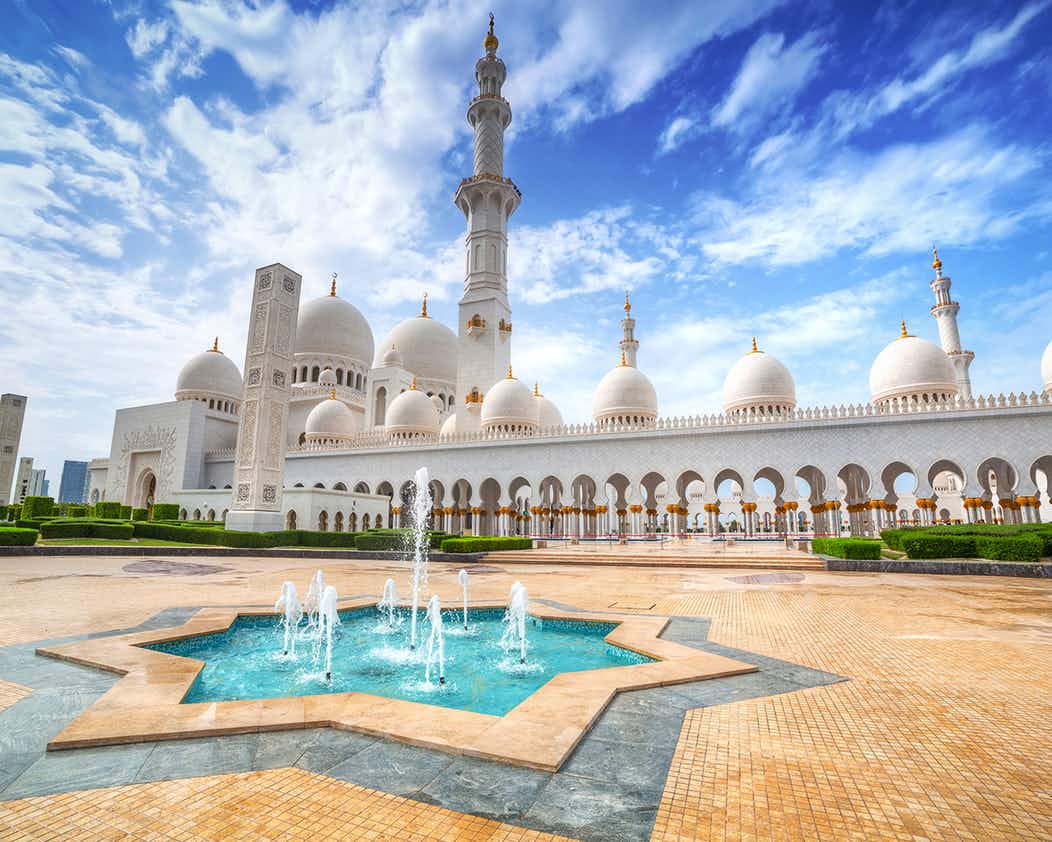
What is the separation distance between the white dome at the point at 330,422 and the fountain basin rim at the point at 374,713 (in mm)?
29537

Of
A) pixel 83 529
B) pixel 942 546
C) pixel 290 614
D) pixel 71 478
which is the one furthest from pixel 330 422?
pixel 71 478

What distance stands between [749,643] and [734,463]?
1982cm

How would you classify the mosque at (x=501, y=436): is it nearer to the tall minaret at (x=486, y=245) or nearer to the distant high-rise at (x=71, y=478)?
the tall minaret at (x=486, y=245)

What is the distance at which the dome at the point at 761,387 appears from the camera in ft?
85.4

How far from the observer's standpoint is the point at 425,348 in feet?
130

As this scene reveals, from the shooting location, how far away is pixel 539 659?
5.45m

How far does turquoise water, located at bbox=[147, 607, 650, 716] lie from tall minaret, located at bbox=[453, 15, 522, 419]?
2573cm

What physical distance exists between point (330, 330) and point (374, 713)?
37.8m

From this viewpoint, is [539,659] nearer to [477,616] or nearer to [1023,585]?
[477,616]

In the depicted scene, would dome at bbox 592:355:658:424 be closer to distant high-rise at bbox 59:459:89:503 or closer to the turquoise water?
the turquoise water

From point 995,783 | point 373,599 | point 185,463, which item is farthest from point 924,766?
point 185,463

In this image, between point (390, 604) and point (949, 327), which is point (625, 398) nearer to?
point (949, 327)

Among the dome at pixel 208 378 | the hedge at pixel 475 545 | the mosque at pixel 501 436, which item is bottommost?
the hedge at pixel 475 545

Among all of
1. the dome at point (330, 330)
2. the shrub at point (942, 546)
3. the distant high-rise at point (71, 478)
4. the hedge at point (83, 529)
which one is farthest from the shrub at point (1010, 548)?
the distant high-rise at point (71, 478)
